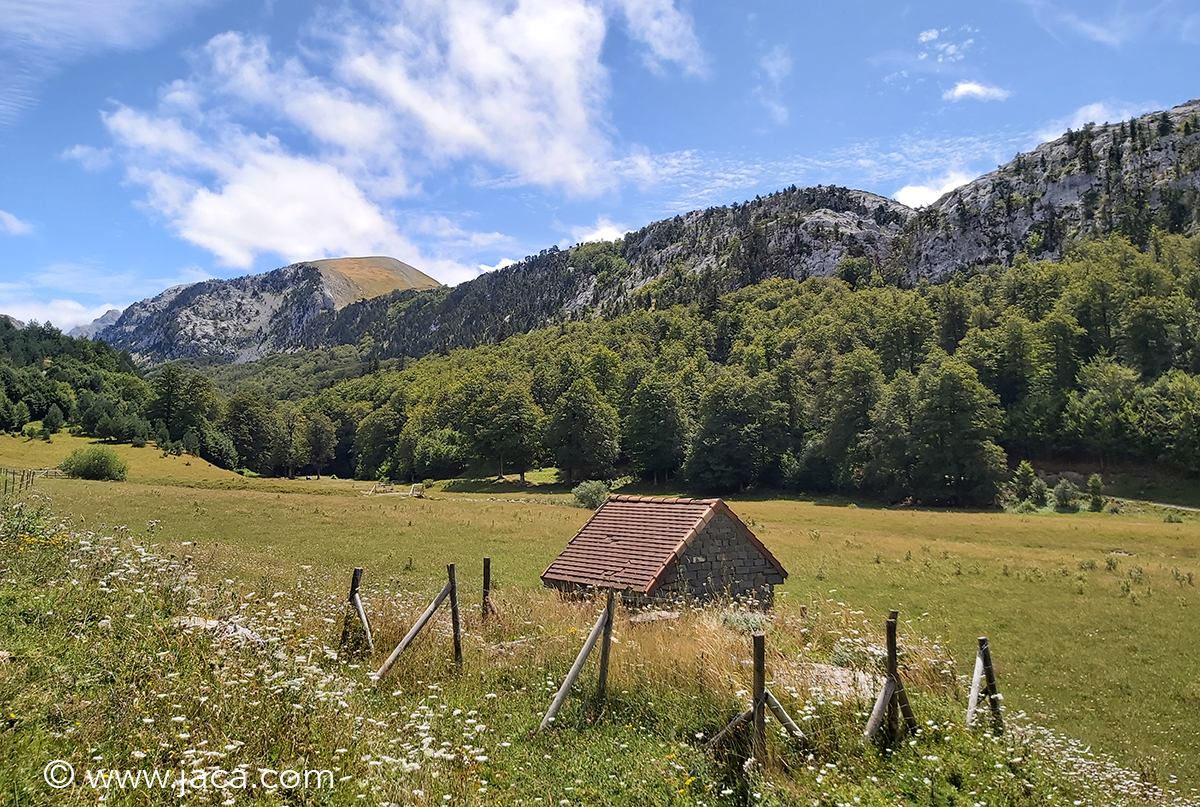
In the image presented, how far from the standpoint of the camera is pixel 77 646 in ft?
24.0

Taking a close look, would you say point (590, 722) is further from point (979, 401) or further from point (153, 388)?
point (153, 388)

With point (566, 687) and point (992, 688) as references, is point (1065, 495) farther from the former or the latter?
point (566, 687)

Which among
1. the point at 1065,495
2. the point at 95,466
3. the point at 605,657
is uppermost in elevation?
the point at 95,466

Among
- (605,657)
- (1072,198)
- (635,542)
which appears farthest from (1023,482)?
(1072,198)

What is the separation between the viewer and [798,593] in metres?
25.2

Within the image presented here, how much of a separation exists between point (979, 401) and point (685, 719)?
2822 inches

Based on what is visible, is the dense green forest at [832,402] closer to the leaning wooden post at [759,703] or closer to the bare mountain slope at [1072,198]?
the bare mountain slope at [1072,198]

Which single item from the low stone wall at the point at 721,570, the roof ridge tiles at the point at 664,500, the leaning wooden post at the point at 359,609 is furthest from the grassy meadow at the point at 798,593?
the roof ridge tiles at the point at 664,500

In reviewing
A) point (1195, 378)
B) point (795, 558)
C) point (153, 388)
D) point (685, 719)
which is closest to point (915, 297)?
point (1195, 378)

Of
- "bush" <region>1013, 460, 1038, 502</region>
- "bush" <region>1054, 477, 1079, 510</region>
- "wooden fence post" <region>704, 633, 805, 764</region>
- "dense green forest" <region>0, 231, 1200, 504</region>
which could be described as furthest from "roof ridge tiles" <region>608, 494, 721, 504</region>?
"bush" <region>1013, 460, 1038, 502</region>

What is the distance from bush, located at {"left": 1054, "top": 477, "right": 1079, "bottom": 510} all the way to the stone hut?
5122 cm

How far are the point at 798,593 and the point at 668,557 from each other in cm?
1030

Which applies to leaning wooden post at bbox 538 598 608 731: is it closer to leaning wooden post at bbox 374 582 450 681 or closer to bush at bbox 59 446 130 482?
leaning wooden post at bbox 374 582 450 681

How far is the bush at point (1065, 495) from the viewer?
57.2 meters
